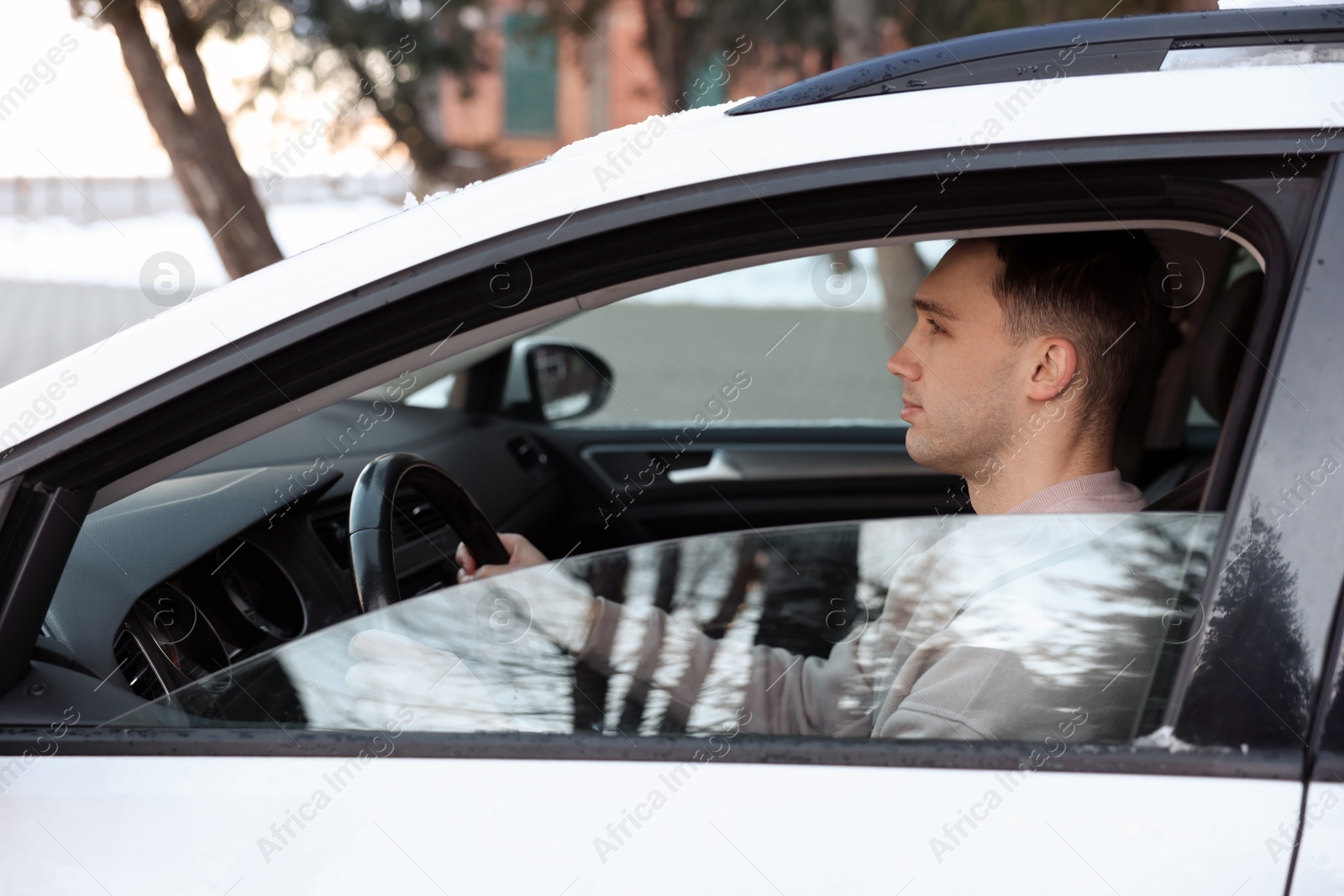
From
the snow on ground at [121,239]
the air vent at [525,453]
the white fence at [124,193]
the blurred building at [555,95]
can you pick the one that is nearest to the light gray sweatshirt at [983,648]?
the air vent at [525,453]

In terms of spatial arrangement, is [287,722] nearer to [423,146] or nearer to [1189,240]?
[1189,240]

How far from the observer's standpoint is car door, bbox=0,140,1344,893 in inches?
40.6

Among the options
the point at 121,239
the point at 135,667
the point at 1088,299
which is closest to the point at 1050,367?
the point at 1088,299

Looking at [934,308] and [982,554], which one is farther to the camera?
[934,308]

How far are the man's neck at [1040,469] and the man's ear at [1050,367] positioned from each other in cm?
8

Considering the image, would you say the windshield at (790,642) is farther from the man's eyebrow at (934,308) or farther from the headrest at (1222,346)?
the headrest at (1222,346)

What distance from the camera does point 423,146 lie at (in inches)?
394

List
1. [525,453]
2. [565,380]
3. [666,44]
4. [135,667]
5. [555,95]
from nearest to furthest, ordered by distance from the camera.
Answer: [135,667] < [525,453] < [565,380] < [666,44] < [555,95]

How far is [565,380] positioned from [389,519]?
1.96m

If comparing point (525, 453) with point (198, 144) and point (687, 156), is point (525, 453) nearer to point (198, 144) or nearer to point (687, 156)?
point (687, 156)

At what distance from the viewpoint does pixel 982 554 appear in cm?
131

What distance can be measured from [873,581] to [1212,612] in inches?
20.0

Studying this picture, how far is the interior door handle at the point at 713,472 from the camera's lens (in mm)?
3420

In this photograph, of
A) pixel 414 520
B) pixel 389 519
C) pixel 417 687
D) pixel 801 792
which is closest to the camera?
pixel 801 792
